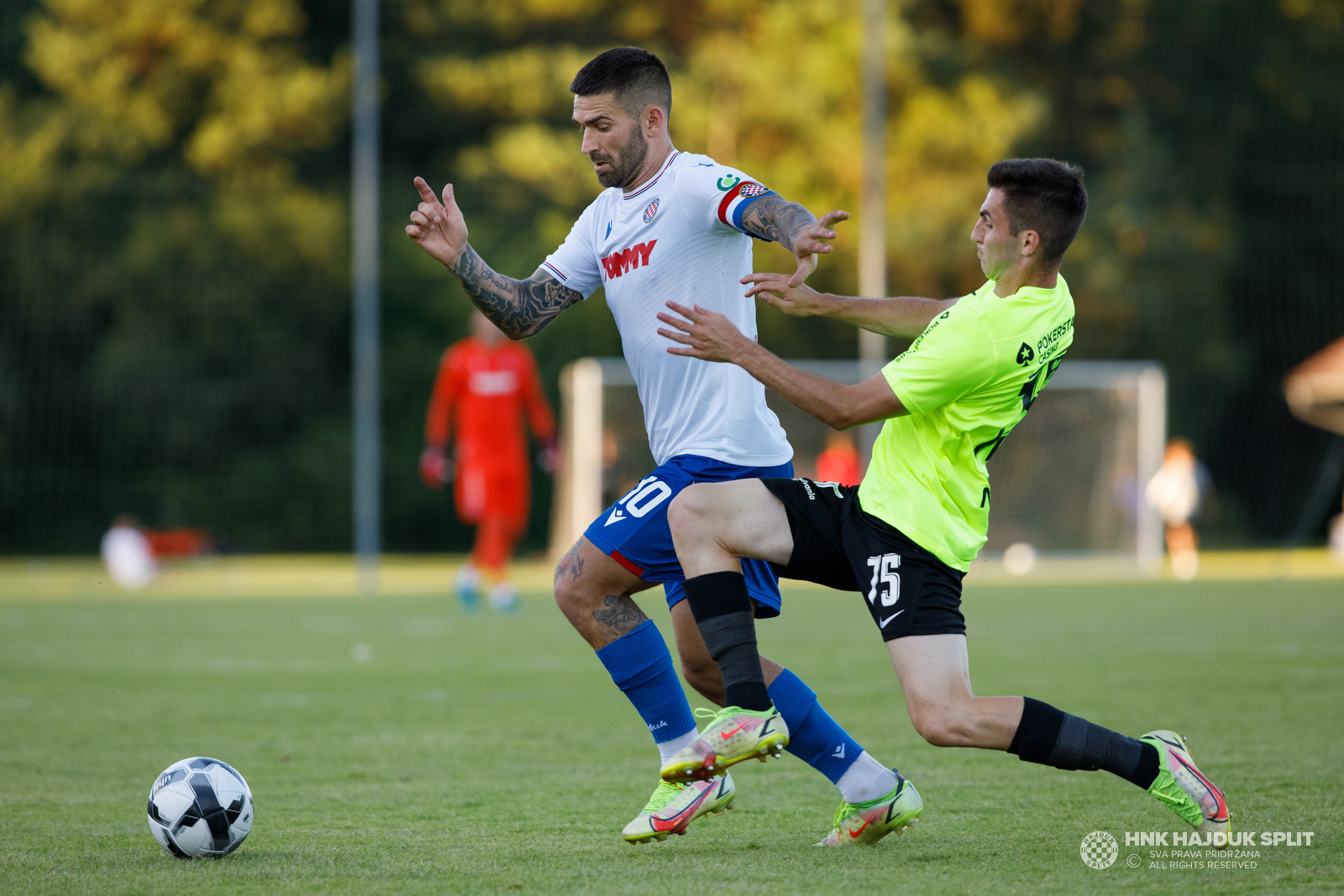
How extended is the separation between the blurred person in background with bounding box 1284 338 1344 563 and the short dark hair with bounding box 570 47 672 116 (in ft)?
76.4

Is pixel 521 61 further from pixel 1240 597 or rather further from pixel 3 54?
pixel 1240 597

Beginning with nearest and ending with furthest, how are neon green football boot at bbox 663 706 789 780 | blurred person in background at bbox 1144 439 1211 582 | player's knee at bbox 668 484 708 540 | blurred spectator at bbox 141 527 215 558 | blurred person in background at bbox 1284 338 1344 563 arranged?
neon green football boot at bbox 663 706 789 780
player's knee at bbox 668 484 708 540
blurred person in background at bbox 1144 439 1211 582
blurred spectator at bbox 141 527 215 558
blurred person in background at bbox 1284 338 1344 563

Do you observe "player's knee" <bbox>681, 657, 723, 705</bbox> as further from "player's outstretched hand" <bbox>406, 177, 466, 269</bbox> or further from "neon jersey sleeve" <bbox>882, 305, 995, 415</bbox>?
"player's outstretched hand" <bbox>406, 177, 466, 269</bbox>

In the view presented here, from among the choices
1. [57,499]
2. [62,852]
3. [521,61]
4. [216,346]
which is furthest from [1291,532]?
[62,852]

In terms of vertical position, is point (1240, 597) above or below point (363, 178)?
below

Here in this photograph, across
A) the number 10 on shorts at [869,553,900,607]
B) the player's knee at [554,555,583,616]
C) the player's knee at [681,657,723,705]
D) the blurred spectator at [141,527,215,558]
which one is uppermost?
the number 10 on shorts at [869,553,900,607]

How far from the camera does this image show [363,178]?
1953cm

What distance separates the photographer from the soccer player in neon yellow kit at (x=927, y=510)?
12.5ft

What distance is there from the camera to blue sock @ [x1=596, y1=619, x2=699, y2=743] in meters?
4.33

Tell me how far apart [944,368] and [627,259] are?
1.13 meters

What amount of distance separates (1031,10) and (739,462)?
27.5 m

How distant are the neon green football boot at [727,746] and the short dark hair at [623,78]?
5.83ft

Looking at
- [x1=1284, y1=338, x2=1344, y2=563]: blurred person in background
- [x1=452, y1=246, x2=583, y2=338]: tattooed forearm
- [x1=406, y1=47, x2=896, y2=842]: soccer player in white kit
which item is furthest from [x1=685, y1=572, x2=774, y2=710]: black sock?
[x1=1284, y1=338, x2=1344, y2=563]: blurred person in background

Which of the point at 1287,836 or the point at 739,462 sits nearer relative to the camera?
the point at 1287,836
